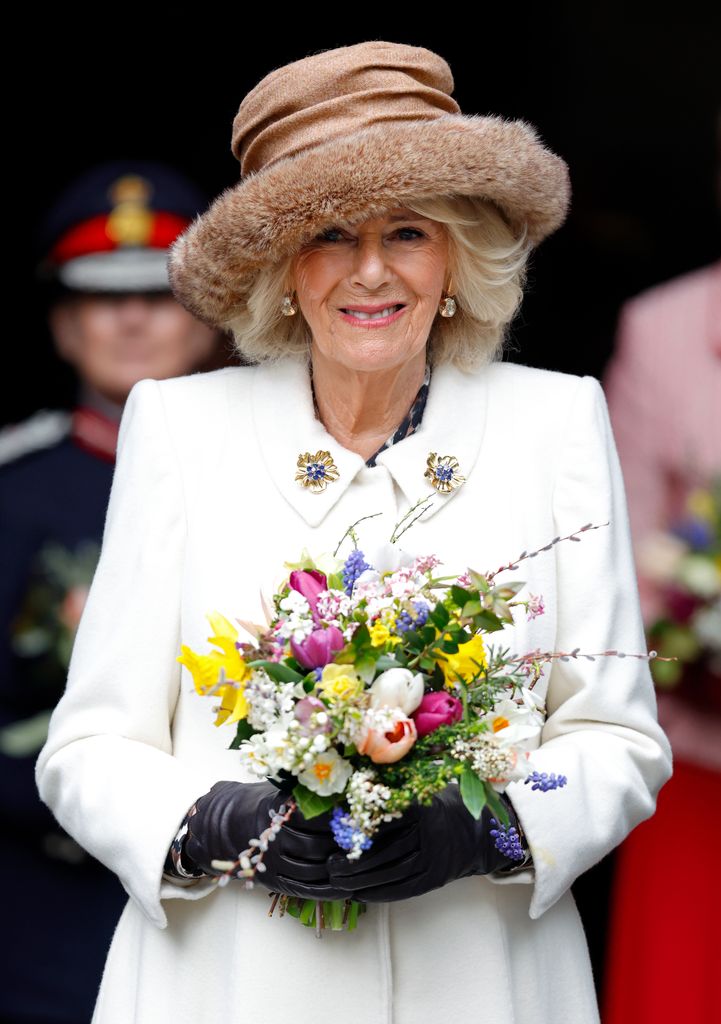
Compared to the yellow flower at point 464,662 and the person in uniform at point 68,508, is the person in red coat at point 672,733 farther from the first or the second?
the yellow flower at point 464,662

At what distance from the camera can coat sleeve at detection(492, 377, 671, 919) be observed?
261 cm

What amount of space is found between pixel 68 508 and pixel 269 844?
6.47 ft

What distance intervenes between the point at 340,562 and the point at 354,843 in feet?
1.30

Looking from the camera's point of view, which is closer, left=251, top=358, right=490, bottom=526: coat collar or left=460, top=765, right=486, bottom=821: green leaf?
left=460, top=765, right=486, bottom=821: green leaf

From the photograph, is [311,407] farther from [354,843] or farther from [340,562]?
[354,843]

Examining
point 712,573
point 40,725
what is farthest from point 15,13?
A: point 712,573

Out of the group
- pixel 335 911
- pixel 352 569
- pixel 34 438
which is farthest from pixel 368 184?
pixel 34 438

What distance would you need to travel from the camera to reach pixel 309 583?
92.1 inches

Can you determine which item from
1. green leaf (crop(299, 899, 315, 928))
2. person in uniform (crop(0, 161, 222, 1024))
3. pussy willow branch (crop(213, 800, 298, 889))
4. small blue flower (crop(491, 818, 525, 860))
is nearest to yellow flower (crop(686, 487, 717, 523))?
person in uniform (crop(0, 161, 222, 1024))

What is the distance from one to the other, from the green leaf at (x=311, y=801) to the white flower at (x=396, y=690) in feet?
0.51

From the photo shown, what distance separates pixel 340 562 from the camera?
2.41m

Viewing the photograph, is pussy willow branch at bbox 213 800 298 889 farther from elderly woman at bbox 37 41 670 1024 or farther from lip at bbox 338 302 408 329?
lip at bbox 338 302 408 329

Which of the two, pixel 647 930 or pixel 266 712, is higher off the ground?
pixel 266 712

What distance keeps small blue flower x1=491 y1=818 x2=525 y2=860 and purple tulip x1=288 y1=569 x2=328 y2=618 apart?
444 millimetres
